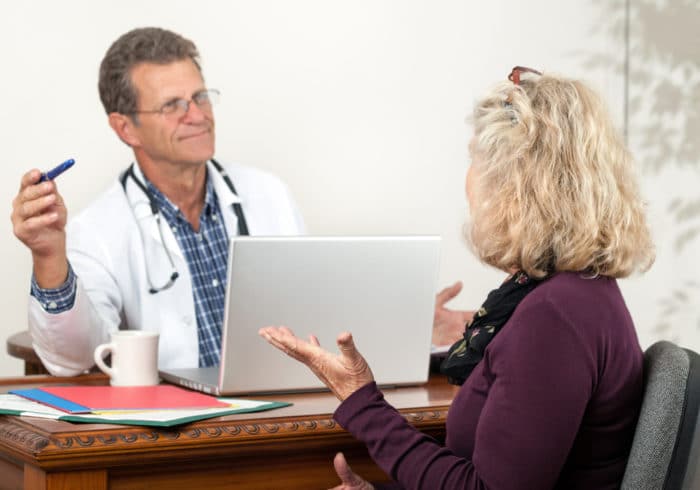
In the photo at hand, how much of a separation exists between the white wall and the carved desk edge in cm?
189

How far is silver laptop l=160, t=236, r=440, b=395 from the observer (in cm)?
164

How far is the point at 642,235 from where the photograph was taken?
1.42 m

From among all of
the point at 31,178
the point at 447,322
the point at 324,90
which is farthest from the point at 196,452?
the point at 324,90

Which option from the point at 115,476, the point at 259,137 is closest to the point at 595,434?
the point at 115,476

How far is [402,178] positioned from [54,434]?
2.55 m

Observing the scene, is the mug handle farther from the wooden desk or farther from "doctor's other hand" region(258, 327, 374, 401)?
"doctor's other hand" region(258, 327, 374, 401)

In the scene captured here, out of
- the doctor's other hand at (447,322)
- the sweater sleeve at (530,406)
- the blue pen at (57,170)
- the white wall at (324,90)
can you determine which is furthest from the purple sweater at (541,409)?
the white wall at (324,90)

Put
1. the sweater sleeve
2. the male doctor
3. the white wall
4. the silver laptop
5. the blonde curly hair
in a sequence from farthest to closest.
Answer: the white wall → the male doctor → the silver laptop → the blonde curly hair → the sweater sleeve

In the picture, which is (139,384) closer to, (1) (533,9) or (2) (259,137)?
(2) (259,137)

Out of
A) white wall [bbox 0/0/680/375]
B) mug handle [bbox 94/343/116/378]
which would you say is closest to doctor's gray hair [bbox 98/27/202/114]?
white wall [bbox 0/0/680/375]

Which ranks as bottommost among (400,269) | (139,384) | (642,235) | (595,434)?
(139,384)

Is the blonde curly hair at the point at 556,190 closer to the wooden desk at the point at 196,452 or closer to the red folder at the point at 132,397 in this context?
the wooden desk at the point at 196,452

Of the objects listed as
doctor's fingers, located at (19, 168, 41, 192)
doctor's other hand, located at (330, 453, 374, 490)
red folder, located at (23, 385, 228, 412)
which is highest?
doctor's fingers, located at (19, 168, 41, 192)

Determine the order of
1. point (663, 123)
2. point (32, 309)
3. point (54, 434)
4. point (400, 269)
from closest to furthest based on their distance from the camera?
point (54, 434) → point (400, 269) → point (32, 309) → point (663, 123)
